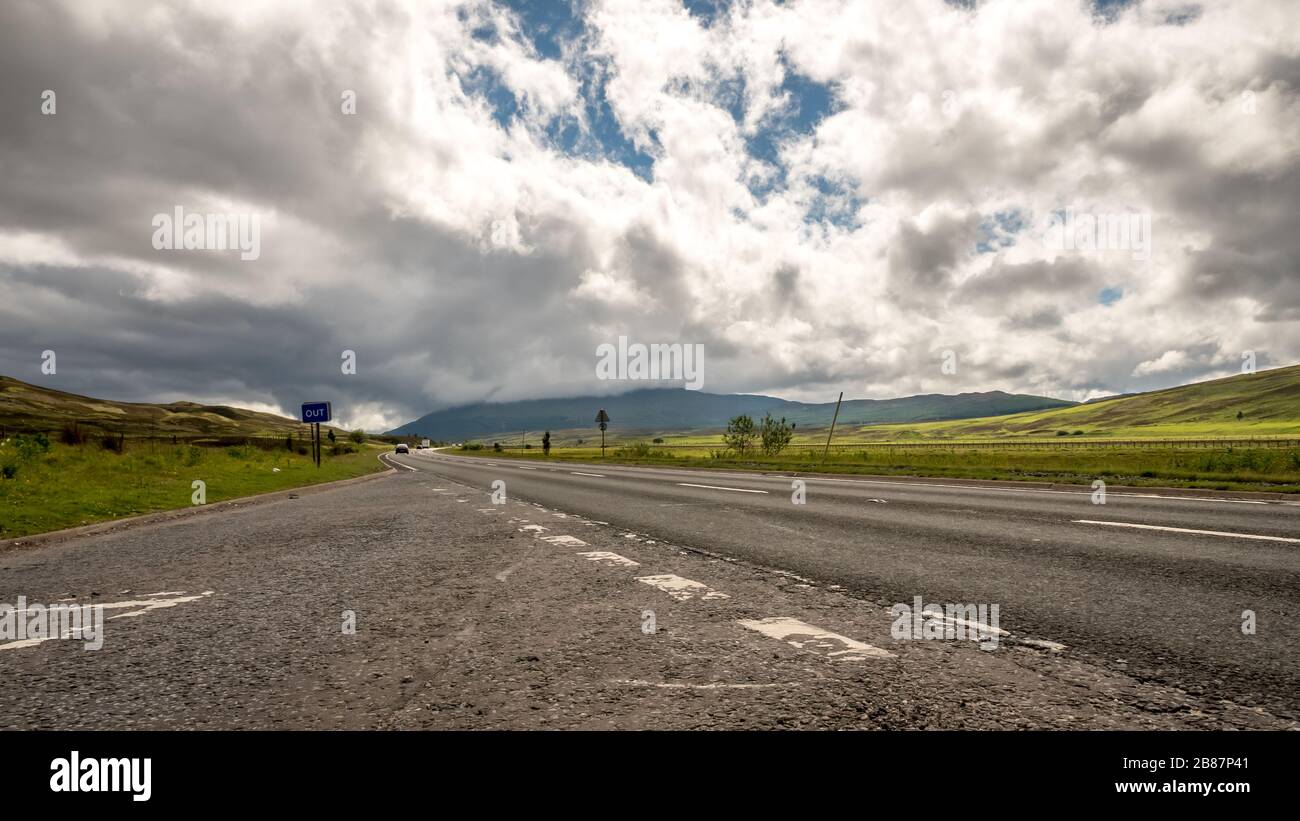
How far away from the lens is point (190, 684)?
10.9ft

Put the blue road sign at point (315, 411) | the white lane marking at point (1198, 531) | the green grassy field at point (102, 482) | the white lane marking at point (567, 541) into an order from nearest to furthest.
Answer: the white lane marking at point (1198, 531) → the white lane marking at point (567, 541) → the green grassy field at point (102, 482) → the blue road sign at point (315, 411)

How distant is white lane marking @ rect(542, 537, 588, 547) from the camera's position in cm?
818

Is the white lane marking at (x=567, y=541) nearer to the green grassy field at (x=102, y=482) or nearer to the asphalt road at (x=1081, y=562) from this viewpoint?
the asphalt road at (x=1081, y=562)

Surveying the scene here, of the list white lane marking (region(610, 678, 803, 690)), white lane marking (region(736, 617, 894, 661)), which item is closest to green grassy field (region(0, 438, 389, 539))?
white lane marking (region(610, 678, 803, 690))

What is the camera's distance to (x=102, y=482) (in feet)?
55.2

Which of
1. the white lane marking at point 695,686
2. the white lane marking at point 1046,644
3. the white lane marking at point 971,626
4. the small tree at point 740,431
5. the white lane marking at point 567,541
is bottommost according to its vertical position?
the white lane marking at point 567,541

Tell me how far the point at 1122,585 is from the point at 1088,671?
8.90 ft

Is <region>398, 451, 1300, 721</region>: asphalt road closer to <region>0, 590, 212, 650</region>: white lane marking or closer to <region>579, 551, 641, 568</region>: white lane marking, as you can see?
<region>579, 551, 641, 568</region>: white lane marking

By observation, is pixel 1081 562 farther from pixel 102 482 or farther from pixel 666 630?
pixel 102 482

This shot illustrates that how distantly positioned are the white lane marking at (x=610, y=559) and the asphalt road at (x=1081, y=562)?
1113 mm

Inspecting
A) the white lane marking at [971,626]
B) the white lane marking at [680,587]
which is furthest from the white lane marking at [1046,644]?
the white lane marking at [680,587]

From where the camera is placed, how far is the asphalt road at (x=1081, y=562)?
358 centimetres

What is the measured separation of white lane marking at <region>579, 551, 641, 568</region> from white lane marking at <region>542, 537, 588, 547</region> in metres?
0.67
